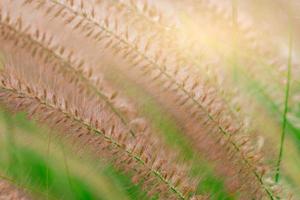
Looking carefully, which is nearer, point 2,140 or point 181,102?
point 181,102

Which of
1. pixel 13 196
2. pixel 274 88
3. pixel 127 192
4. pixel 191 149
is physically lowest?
pixel 13 196

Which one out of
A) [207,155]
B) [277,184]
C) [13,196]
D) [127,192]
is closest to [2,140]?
[13,196]

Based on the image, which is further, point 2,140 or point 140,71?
point 2,140

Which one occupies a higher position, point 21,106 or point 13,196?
point 21,106

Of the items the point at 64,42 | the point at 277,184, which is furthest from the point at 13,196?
the point at 277,184

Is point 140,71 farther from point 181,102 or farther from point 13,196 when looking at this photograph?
point 13,196

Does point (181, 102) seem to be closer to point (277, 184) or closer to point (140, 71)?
point (140, 71)

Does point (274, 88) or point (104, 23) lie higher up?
point (274, 88)
